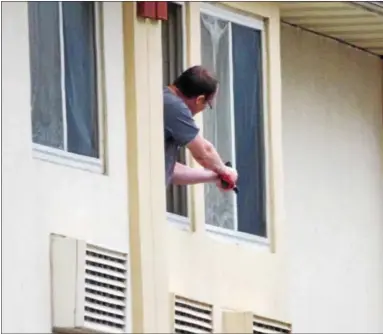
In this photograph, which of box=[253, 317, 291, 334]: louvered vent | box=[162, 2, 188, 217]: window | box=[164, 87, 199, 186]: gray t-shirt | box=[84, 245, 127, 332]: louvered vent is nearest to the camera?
box=[84, 245, 127, 332]: louvered vent

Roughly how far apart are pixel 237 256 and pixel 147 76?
1.92m

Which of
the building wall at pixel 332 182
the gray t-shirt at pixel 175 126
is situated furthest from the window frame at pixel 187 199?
the building wall at pixel 332 182

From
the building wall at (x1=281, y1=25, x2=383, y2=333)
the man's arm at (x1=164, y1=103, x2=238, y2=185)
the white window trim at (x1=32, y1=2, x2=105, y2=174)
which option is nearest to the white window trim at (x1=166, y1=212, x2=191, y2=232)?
the man's arm at (x1=164, y1=103, x2=238, y2=185)

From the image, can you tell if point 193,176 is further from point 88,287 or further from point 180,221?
point 88,287

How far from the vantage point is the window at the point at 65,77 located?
1889cm

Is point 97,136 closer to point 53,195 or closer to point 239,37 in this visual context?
point 53,195

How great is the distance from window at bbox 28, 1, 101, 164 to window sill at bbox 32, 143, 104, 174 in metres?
0.03

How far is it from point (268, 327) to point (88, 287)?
2670mm

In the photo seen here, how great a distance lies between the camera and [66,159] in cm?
1908

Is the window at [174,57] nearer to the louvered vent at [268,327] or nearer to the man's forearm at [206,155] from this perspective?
the man's forearm at [206,155]

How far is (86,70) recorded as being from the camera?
64.1 ft

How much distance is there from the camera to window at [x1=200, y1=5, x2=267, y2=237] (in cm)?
2144

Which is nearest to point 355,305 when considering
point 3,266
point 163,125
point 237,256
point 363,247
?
point 363,247

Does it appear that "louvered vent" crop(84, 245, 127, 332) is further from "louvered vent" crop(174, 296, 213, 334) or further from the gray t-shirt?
the gray t-shirt
